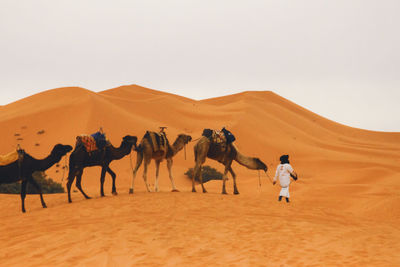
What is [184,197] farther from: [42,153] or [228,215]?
[42,153]

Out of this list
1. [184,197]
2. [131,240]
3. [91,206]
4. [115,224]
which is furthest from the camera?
[184,197]

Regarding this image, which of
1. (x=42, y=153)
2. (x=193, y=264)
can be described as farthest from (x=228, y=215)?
(x=42, y=153)

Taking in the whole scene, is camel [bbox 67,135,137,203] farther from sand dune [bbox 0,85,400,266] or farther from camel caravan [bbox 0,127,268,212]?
sand dune [bbox 0,85,400,266]

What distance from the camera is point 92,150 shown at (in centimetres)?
1248

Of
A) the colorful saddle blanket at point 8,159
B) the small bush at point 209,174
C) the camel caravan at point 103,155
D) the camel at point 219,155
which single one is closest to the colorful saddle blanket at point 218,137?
the camel caravan at point 103,155

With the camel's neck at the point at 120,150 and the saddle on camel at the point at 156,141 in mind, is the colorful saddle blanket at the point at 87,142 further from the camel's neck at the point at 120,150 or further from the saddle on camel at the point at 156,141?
the saddle on camel at the point at 156,141

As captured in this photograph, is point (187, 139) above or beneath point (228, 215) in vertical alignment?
above

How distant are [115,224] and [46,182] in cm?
1446

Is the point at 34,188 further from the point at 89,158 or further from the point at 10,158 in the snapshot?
the point at 10,158

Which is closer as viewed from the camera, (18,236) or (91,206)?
(18,236)

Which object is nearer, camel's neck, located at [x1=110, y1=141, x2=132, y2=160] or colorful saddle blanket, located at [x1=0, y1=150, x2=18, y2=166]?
colorful saddle blanket, located at [x1=0, y1=150, x2=18, y2=166]

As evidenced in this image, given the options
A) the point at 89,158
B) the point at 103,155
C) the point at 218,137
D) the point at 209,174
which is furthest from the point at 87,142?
the point at 209,174

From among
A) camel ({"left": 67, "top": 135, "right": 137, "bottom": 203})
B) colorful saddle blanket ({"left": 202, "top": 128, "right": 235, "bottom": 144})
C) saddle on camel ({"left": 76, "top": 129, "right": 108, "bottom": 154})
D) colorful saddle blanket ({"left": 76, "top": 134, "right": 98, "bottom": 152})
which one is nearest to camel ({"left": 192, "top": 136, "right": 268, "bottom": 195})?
colorful saddle blanket ({"left": 202, "top": 128, "right": 235, "bottom": 144})

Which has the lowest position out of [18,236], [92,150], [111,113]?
[18,236]
